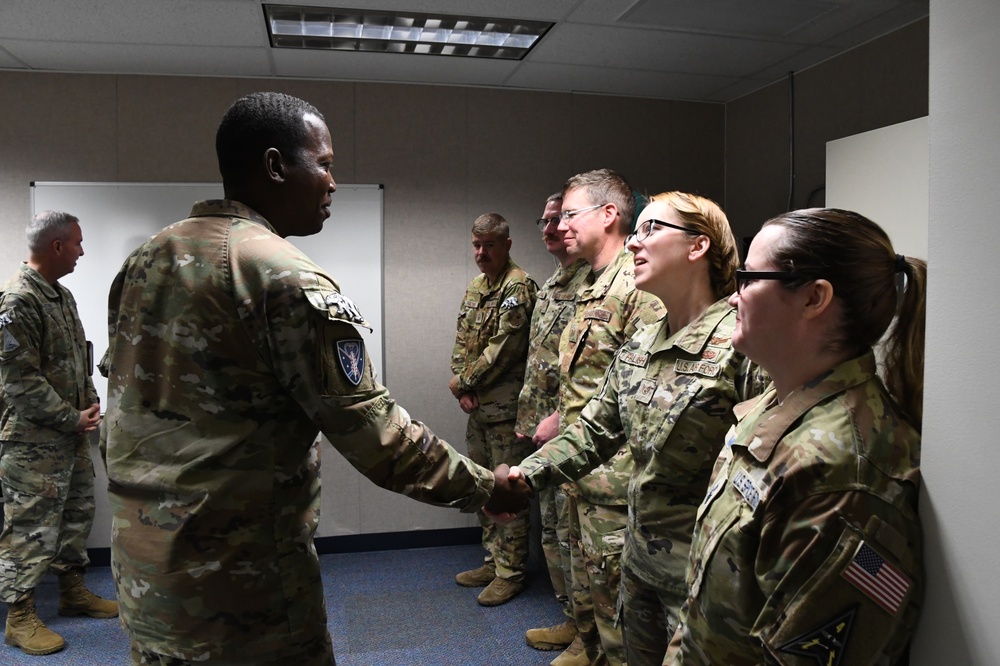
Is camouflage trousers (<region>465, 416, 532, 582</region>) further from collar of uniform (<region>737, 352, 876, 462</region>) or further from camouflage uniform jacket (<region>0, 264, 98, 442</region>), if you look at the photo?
collar of uniform (<region>737, 352, 876, 462</region>)

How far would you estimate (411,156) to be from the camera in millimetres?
4508

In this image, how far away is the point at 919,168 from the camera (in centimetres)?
263

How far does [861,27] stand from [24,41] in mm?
3981

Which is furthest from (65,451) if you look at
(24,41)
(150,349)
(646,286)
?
(646,286)

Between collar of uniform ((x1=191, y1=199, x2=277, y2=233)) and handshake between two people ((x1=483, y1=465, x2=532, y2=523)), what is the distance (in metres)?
0.83

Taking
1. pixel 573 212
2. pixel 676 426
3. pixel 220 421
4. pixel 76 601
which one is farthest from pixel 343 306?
pixel 76 601

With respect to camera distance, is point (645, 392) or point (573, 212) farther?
point (573, 212)

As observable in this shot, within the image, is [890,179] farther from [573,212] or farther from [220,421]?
[220,421]

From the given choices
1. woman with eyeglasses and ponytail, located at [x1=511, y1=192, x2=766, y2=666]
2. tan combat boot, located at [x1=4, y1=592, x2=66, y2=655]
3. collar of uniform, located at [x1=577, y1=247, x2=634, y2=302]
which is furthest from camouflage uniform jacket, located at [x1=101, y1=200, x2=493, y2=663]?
tan combat boot, located at [x1=4, y1=592, x2=66, y2=655]

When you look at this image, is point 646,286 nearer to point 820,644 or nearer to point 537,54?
point 820,644

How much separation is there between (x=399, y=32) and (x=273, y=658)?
303cm

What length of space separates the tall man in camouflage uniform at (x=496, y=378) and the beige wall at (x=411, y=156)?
1.66 ft

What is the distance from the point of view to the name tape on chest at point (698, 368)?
1.70 metres

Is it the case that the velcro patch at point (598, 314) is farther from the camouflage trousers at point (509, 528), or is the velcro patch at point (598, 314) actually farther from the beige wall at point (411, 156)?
the beige wall at point (411, 156)
